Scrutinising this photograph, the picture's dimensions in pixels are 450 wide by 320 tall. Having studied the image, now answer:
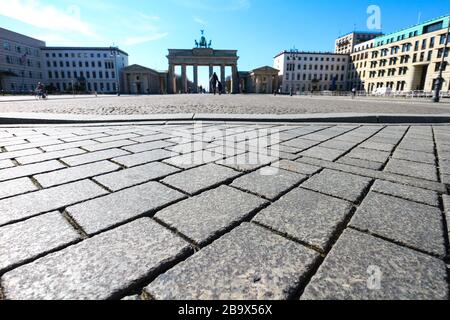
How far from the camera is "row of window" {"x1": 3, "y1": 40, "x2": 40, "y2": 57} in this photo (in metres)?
48.4

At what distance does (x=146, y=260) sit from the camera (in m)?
1.07

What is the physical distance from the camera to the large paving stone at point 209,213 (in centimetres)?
130

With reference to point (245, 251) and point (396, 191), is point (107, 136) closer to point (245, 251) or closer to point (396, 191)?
point (245, 251)

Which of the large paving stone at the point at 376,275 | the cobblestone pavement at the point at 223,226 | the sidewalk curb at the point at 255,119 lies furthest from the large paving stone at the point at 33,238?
the sidewalk curb at the point at 255,119

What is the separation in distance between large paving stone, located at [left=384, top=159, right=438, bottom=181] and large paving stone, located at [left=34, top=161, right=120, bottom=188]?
268 centimetres

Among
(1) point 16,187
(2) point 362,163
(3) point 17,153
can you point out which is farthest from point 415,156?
(3) point 17,153

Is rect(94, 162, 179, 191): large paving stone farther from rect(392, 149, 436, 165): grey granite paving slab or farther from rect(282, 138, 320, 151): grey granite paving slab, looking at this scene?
rect(392, 149, 436, 165): grey granite paving slab

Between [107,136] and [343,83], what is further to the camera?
[343,83]

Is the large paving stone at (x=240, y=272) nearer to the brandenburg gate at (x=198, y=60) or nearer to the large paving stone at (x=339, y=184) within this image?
the large paving stone at (x=339, y=184)

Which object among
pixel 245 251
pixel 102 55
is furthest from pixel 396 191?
pixel 102 55

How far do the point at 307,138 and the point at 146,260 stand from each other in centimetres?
338

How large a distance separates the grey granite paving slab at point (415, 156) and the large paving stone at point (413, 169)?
6.8 inches

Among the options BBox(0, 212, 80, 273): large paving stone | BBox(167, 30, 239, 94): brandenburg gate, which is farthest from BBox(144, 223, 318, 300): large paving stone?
BBox(167, 30, 239, 94): brandenburg gate
